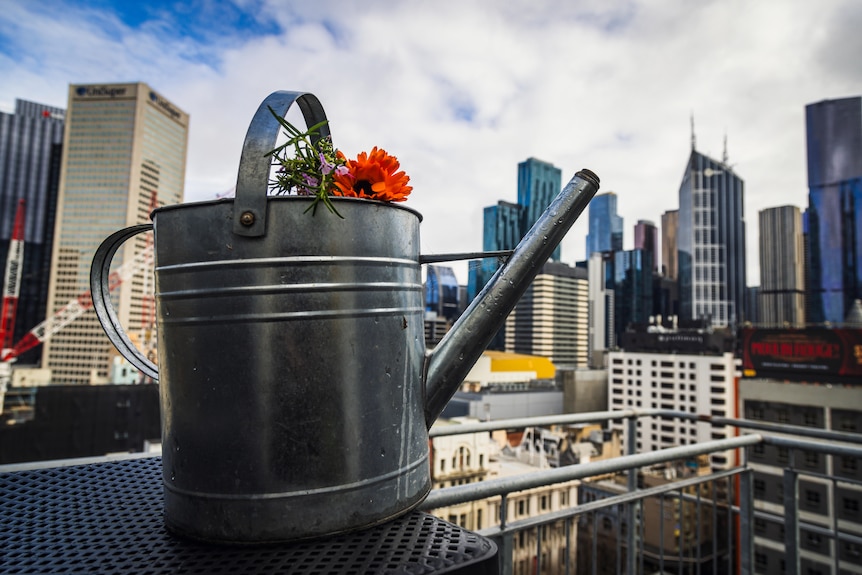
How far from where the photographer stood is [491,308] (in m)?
0.79

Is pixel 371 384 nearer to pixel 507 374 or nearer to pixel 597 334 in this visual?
pixel 507 374

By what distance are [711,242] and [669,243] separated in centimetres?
1093

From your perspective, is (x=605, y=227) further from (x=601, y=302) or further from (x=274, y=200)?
(x=274, y=200)

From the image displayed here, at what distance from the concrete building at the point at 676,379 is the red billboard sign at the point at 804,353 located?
5222 mm

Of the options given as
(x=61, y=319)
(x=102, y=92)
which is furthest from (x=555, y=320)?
(x=102, y=92)

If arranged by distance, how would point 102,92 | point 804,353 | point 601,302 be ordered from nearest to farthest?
point 804,353, point 102,92, point 601,302

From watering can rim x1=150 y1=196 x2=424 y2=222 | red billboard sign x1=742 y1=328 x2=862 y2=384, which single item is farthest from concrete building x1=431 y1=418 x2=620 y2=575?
watering can rim x1=150 y1=196 x2=424 y2=222

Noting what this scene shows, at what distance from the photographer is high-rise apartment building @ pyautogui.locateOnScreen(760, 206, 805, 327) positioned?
75375 millimetres

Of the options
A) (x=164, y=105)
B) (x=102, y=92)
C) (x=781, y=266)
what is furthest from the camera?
(x=781, y=266)

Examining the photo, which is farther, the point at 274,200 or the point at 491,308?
the point at 491,308

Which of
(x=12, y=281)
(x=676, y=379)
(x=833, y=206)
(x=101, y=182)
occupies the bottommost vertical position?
(x=676, y=379)

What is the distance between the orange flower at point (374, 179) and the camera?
2.31 ft

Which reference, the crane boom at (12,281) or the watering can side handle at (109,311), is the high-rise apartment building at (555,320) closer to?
the watering can side handle at (109,311)

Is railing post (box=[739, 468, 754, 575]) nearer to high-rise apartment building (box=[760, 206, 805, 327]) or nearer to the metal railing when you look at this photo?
the metal railing
